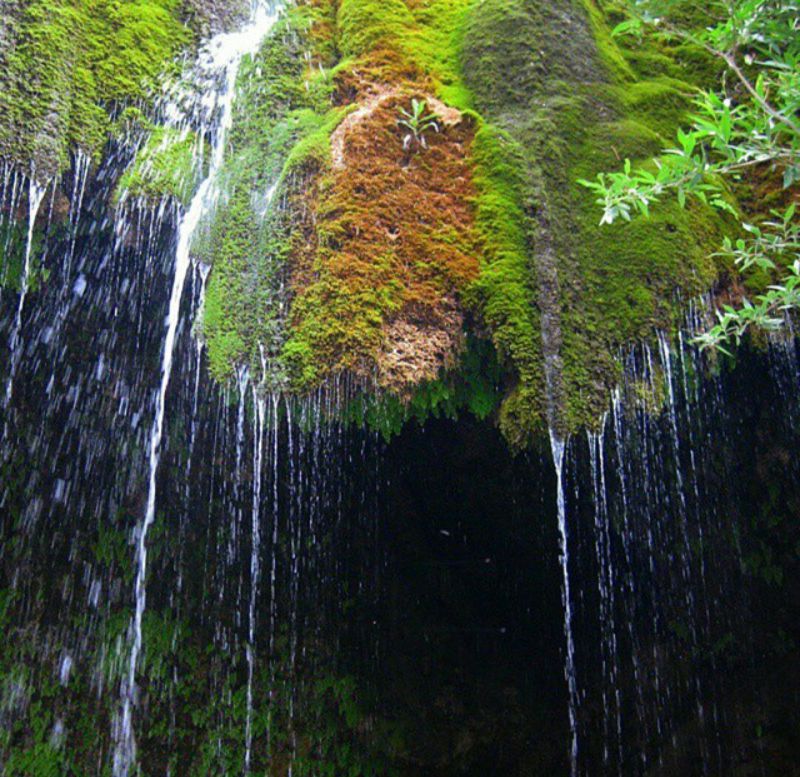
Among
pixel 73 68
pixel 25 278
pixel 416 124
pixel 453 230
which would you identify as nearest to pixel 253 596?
pixel 25 278

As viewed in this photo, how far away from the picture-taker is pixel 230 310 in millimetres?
4285

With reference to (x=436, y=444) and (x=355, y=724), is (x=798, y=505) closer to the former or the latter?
(x=436, y=444)

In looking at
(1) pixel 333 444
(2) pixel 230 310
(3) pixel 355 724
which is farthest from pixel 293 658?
(2) pixel 230 310

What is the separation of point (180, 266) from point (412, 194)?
1587 mm

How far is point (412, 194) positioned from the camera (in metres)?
4.35

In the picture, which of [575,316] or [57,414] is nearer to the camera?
[575,316]

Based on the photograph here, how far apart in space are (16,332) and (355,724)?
418 centimetres

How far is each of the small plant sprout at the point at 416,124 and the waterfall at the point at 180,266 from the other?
1.30 metres

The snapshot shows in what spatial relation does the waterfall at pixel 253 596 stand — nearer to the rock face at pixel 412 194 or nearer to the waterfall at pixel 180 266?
the waterfall at pixel 180 266

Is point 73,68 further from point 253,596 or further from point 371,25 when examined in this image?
point 253,596

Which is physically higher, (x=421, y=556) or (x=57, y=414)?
(x=57, y=414)

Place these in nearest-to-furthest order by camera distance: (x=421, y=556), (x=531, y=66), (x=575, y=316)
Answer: (x=575, y=316)
(x=531, y=66)
(x=421, y=556)

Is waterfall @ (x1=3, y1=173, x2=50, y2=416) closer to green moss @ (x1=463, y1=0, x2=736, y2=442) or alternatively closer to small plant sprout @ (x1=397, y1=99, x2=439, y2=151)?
small plant sprout @ (x1=397, y1=99, x2=439, y2=151)

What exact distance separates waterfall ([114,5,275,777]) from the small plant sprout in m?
1.30
